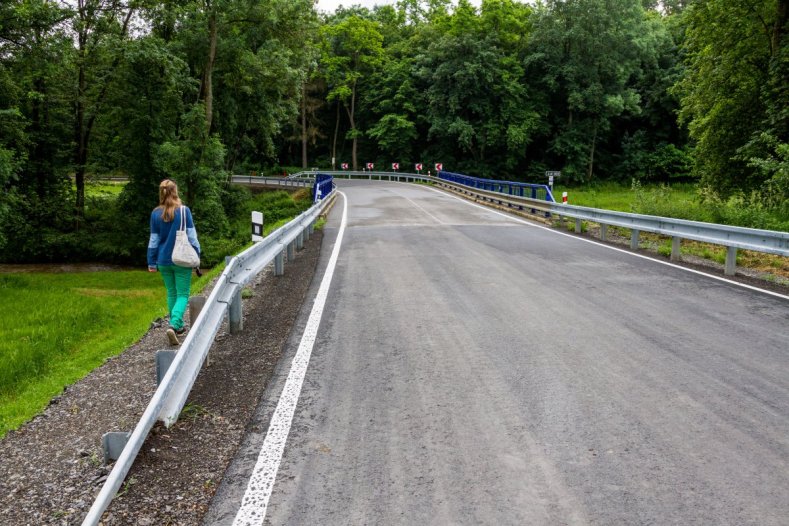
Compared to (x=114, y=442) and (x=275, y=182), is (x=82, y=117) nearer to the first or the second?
(x=275, y=182)

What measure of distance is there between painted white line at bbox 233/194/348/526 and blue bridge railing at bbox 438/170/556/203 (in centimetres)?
1657

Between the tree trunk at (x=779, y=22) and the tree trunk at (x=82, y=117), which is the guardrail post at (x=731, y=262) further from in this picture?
the tree trunk at (x=82, y=117)

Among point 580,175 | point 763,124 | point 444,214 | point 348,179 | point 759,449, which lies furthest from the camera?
point 348,179

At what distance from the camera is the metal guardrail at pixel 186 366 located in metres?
3.22

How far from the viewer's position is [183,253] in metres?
6.64

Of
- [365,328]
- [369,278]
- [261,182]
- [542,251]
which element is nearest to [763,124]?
[542,251]

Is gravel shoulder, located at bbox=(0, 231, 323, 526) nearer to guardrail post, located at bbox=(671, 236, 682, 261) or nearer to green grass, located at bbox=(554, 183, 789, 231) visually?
guardrail post, located at bbox=(671, 236, 682, 261)

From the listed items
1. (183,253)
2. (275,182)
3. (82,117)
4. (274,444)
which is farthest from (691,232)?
(275,182)

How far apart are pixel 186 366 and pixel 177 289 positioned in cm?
245

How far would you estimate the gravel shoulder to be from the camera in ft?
11.1

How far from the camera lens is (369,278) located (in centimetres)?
1011

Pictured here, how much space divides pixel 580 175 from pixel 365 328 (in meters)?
52.3

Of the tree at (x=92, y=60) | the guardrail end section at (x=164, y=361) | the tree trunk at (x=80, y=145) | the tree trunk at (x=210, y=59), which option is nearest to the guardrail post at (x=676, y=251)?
the guardrail end section at (x=164, y=361)

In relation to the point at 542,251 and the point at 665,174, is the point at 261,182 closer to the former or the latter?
the point at 665,174
